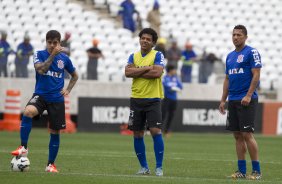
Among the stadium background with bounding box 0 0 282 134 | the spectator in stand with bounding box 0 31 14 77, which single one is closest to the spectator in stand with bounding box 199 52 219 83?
the stadium background with bounding box 0 0 282 134

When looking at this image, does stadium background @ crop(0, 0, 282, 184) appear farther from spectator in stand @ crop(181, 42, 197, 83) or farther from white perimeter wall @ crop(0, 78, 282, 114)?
spectator in stand @ crop(181, 42, 197, 83)

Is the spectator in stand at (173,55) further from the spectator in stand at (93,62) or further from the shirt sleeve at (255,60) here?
the shirt sleeve at (255,60)

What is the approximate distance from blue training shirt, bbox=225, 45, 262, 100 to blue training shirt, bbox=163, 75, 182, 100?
1239 centimetres

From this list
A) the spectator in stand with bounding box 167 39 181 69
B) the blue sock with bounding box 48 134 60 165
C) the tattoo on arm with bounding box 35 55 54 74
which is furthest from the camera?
the spectator in stand with bounding box 167 39 181 69

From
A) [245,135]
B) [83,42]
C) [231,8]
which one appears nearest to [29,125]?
[245,135]

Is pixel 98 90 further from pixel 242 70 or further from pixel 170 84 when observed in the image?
pixel 242 70

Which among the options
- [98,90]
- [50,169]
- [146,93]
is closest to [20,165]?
[50,169]

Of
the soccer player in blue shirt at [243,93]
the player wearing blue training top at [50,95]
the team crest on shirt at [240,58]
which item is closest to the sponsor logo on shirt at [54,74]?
the player wearing blue training top at [50,95]

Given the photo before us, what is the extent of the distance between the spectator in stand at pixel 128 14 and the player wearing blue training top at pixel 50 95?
20361mm

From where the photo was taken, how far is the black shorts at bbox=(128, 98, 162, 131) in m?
12.7

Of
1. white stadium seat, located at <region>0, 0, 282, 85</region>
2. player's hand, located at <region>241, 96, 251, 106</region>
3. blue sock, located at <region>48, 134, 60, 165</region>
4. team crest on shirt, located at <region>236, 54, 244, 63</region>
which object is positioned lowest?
blue sock, located at <region>48, 134, 60, 165</region>

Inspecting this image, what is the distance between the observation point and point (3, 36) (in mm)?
27703

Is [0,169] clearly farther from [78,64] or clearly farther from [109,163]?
[78,64]

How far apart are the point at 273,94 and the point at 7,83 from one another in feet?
34.9
